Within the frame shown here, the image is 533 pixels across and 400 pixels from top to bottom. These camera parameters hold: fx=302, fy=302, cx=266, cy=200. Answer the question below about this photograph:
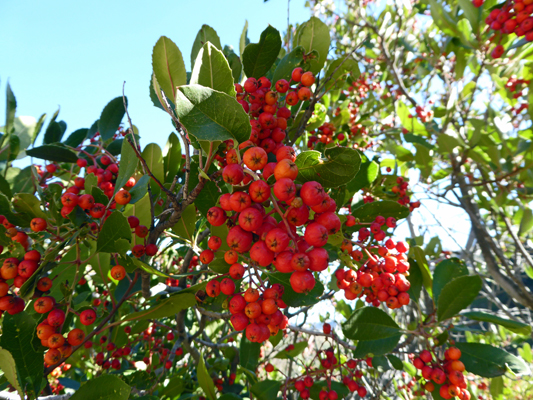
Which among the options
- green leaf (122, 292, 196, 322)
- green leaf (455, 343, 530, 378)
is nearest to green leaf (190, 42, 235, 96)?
green leaf (122, 292, 196, 322)

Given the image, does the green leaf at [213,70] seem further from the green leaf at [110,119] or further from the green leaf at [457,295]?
the green leaf at [457,295]

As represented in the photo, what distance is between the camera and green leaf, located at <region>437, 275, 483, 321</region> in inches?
74.2

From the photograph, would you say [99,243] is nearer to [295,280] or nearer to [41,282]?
[41,282]

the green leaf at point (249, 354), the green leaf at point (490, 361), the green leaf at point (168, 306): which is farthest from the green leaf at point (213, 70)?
the green leaf at point (249, 354)

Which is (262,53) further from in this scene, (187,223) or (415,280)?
(415,280)

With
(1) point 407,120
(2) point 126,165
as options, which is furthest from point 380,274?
(1) point 407,120

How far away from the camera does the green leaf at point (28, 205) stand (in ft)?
4.21

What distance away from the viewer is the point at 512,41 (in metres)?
3.27

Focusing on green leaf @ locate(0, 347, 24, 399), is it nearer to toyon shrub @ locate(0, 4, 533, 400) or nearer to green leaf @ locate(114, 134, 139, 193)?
toyon shrub @ locate(0, 4, 533, 400)

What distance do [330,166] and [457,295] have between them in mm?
1529

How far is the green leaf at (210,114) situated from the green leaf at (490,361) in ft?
6.71

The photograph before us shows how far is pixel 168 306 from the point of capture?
4.22 feet

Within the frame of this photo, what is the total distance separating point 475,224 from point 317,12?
5.69m

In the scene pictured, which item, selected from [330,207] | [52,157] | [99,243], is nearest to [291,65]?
[330,207]
